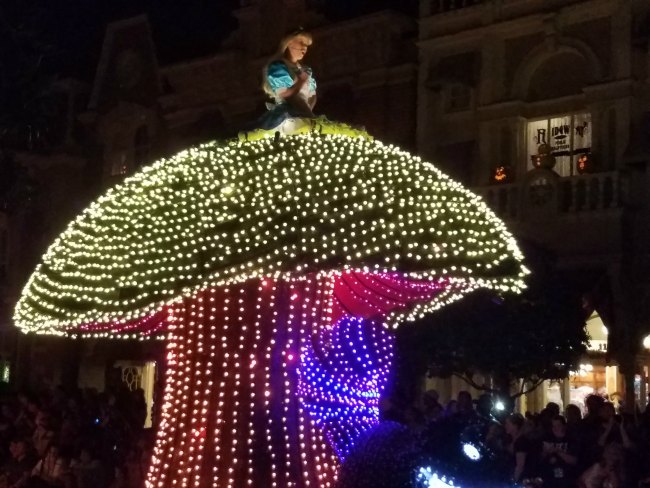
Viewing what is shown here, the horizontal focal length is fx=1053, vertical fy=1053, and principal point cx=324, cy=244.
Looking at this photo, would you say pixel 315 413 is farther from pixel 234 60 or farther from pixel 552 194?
pixel 234 60

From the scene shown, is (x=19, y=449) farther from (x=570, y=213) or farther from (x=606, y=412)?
(x=570, y=213)

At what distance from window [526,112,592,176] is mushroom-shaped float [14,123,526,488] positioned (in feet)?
32.9

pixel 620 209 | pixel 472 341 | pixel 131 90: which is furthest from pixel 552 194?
pixel 131 90

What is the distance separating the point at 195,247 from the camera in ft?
23.7

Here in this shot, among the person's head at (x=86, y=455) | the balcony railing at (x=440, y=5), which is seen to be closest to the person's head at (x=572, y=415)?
the person's head at (x=86, y=455)

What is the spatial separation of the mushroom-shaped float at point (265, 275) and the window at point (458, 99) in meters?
11.3

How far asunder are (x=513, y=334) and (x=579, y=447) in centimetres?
502

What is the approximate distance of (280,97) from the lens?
339 inches

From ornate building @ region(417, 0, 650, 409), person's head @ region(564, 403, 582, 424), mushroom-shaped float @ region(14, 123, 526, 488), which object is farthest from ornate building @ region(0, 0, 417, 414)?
mushroom-shaped float @ region(14, 123, 526, 488)

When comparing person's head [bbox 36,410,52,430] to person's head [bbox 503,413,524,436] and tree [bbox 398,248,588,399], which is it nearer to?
person's head [bbox 503,413,524,436]

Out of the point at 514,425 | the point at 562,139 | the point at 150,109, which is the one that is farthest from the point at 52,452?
the point at 150,109

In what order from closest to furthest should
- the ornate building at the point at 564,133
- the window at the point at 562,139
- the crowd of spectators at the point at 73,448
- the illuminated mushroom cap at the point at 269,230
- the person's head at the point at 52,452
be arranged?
1. the illuminated mushroom cap at the point at 269,230
2. the crowd of spectators at the point at 73,448
3. the person's head at the point at 52,452
4. the ornate building at the point at 564,133
5. the window at the point at 562,139

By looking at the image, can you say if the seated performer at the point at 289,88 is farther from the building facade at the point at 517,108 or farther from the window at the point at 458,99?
the window at the point at 458,99

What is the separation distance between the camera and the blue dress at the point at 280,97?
330 inches
